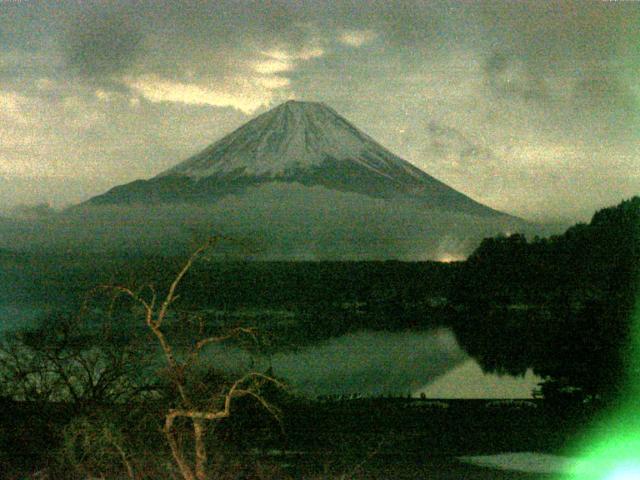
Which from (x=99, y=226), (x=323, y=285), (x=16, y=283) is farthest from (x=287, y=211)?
(x=16, y=283)

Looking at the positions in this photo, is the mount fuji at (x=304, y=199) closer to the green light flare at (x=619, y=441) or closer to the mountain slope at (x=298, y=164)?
the mountain slope at (x=298, y=164)

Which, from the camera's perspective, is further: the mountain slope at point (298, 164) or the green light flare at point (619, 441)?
the mountain slope at point (298, 164)

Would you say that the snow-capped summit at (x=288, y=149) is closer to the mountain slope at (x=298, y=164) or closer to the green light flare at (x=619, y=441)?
the mountain slope at (x=298, y=164)

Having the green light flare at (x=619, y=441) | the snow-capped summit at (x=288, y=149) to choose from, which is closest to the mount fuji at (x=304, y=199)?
the snow-capped summit at (x=288, y=149)

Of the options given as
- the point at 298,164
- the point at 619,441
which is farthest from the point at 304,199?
the point at 619,441

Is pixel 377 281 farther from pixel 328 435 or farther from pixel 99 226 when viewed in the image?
pixel 328 435

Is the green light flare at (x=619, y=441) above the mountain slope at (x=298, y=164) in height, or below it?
below

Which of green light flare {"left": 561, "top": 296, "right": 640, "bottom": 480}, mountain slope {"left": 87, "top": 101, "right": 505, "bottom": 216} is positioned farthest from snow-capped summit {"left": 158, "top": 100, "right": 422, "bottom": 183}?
green light flare {"left": 561, "top": 296, "right": 640, "bottom": 480}
